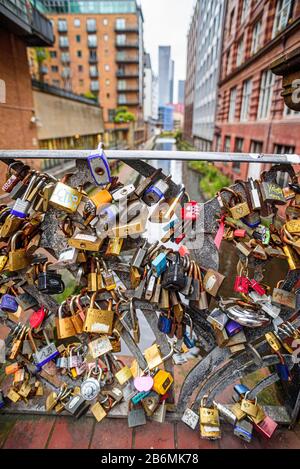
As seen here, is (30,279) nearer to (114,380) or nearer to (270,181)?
(114,380)

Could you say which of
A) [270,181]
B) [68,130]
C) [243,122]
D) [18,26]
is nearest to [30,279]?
[270,181]

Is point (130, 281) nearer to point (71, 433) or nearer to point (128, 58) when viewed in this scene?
point (71, 433)

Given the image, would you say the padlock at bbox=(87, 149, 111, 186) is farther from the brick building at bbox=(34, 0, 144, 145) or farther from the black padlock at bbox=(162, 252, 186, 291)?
the brick building at bbox=(34, 0, 144, 145)

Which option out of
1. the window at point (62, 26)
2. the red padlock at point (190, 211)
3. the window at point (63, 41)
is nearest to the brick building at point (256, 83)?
the red padlock at point (190, 211)

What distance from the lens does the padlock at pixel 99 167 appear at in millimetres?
1439

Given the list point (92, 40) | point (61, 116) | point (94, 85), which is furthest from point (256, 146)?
A: point (92, 40)

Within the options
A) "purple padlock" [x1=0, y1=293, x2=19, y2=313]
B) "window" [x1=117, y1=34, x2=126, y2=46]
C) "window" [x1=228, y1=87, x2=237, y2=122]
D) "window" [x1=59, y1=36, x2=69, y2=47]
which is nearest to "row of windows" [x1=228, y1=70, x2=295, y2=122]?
"window" [x1=228, y1=87, x2=237, y2=122]

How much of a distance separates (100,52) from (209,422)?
61.6m

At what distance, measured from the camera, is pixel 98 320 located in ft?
6.09

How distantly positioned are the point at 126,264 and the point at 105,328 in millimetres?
498

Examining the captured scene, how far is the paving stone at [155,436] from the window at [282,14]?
15.5m

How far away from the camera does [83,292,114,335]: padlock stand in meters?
1.82

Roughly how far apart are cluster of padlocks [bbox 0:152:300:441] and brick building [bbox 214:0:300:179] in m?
10.1

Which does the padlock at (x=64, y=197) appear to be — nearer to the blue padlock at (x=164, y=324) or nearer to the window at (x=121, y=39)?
the blue padlock at (x=164, y=324)
